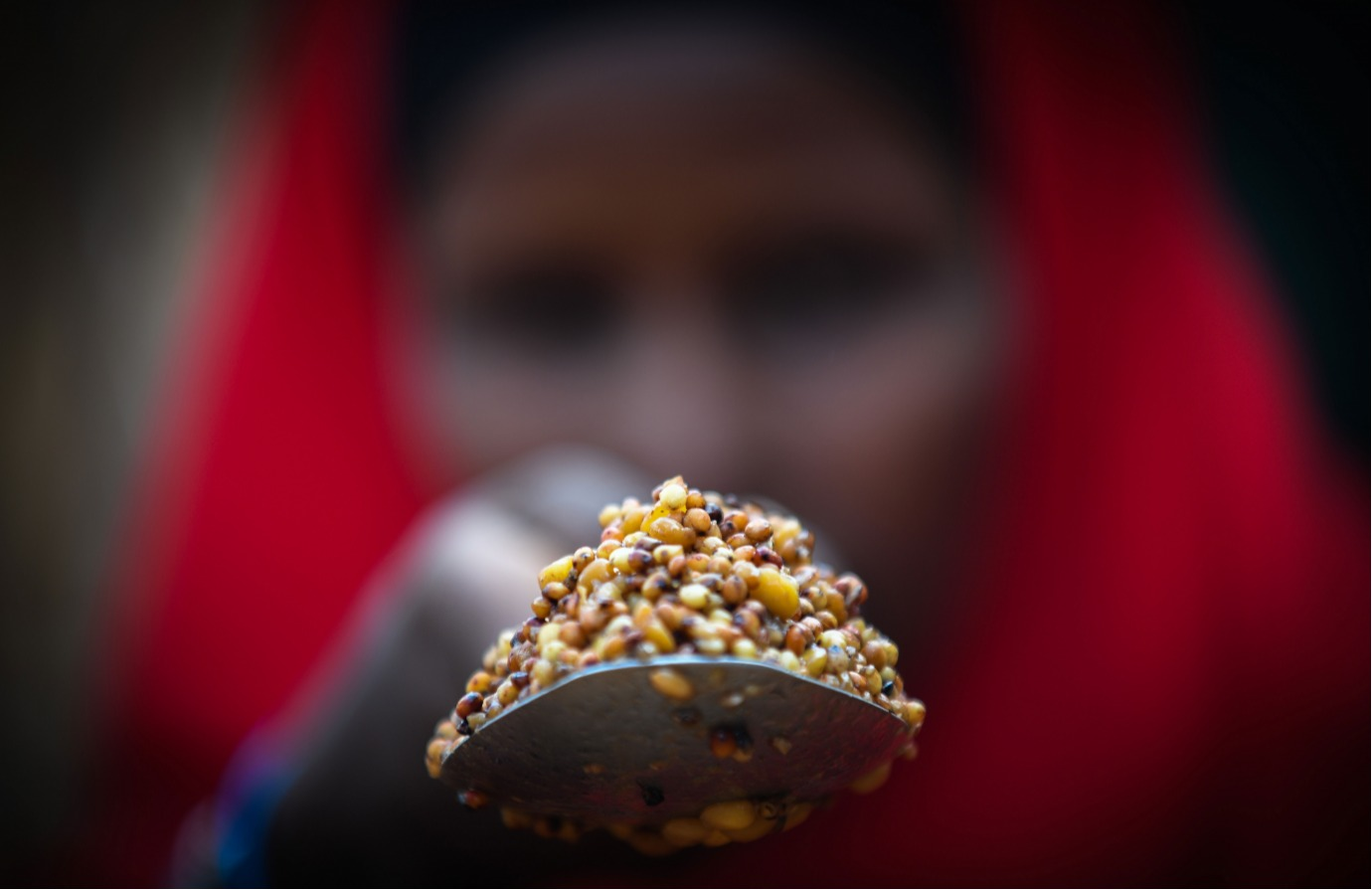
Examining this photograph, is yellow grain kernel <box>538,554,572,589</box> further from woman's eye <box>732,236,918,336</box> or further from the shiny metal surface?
woman's eye <box>732,236,918,336</box>

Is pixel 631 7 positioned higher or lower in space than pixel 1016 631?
higher

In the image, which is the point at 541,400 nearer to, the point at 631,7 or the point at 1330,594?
the point at 631,7

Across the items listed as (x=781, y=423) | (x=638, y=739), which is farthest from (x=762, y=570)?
(x=781, y=423)

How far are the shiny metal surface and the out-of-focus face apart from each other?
0.49 metres

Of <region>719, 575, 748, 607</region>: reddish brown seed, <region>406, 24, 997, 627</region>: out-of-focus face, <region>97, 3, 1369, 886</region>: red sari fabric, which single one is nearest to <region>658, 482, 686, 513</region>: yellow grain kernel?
<region>719, 575, 748, 607</region>: reddish brown seed

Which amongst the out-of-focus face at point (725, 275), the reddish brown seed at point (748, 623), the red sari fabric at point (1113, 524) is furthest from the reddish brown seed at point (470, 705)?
the red sari fabric at point (1113, 524)

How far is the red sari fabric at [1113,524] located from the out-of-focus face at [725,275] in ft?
0.49

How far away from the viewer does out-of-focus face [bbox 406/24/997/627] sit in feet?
2.73

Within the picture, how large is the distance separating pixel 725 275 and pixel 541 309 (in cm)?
19

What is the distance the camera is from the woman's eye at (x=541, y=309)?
87 cm

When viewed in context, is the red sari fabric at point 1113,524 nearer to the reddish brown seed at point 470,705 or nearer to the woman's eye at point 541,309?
the woman's eye at point 541,309

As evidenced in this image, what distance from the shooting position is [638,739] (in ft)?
1.06

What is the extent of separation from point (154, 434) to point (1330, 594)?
1.57 metres

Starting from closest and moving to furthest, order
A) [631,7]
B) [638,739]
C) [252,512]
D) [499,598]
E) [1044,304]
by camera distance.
Answer: [638,739] < [499,598] < [631,7] < [1044,304] < [252,512]
